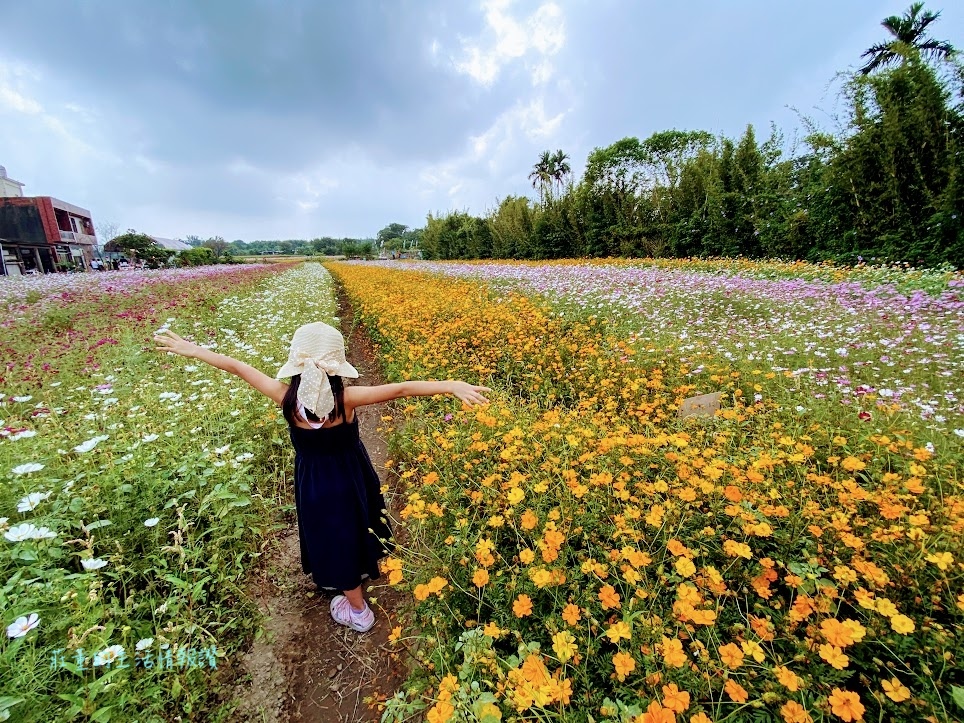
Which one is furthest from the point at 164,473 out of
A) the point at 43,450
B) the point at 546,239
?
the point at 546,239

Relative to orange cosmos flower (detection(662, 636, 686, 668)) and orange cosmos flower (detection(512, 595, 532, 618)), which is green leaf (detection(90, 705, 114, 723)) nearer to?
orange cosmos flower (detection(512, 595, 532, 618))

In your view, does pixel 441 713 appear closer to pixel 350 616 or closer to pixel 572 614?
pixel 572 614

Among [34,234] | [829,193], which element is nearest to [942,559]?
[829,193]

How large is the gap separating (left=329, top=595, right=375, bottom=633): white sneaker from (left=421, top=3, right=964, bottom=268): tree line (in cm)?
1048

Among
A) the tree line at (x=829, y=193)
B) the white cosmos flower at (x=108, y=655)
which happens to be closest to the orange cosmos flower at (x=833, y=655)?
the white cosmos flower at (x=108, y=655)

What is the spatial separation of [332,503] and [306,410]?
0.49 metres

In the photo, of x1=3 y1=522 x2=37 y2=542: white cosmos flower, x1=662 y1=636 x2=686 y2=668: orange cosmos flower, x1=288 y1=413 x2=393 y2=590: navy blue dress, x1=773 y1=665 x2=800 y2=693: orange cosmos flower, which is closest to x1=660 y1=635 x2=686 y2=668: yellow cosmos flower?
x1=662 y1=636 x2=686 y2=668: orange cosmos flower

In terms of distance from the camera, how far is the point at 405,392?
197cm

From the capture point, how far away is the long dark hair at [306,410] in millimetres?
1924

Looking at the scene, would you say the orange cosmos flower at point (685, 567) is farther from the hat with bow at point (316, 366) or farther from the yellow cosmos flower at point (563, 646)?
the hat with bow at point (316, 366)

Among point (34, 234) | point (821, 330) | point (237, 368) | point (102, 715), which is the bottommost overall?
point (102, 715)

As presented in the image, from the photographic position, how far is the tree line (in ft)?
24.7

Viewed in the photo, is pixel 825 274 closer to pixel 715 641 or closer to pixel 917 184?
pixel 917 184

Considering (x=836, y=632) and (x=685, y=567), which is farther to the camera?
(x=685, y=567)
